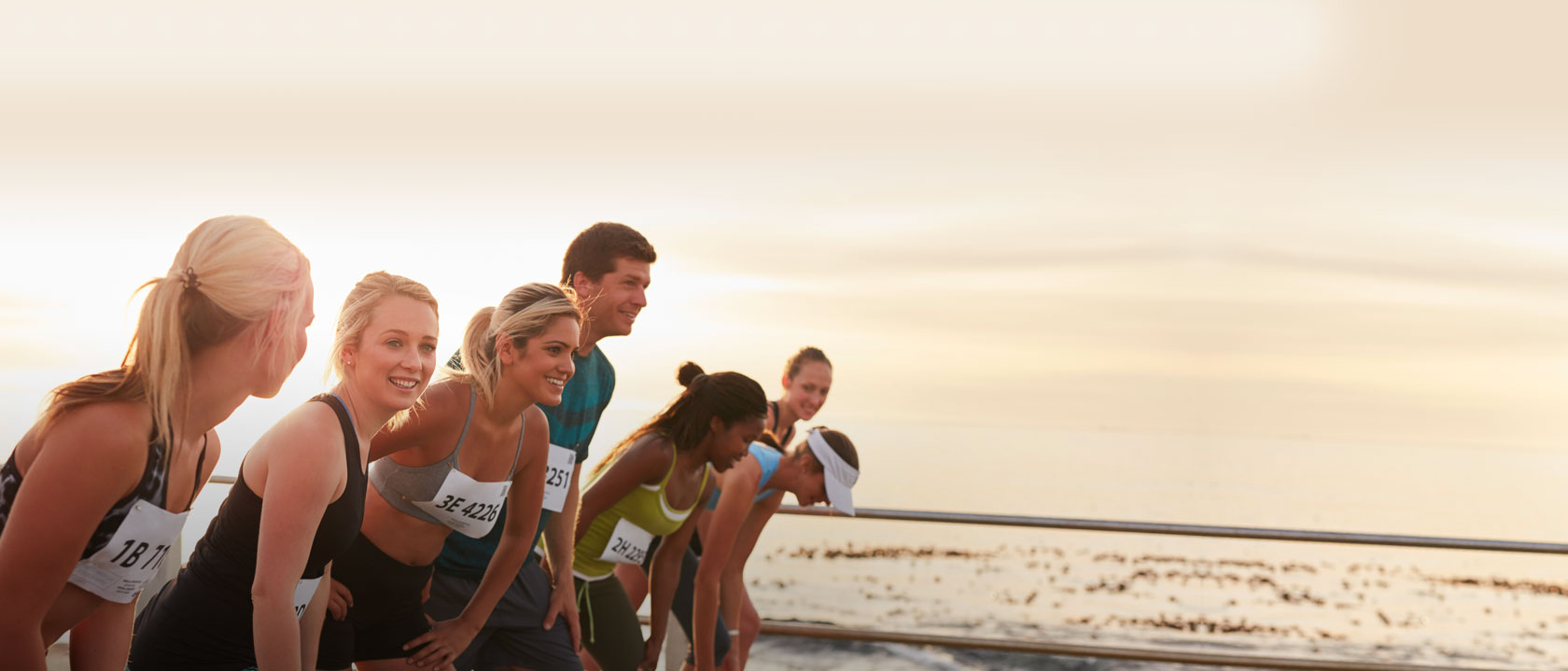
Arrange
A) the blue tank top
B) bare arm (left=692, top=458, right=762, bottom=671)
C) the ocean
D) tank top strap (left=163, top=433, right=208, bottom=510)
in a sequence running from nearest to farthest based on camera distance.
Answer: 1. tank top strap (left=163, top=433, right=208, bottom=510)
2. bare arm (left=692, top=458, right=762, bottom=671)
3. the blue tank top
4. the ocean

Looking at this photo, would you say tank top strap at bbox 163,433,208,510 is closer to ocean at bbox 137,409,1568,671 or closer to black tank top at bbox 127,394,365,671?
black tank top at bbox 127,394,365,671

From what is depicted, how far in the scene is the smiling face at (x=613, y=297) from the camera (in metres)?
3.04

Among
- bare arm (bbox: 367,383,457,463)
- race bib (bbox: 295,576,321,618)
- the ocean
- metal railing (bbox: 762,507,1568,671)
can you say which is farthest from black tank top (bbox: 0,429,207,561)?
the ocean

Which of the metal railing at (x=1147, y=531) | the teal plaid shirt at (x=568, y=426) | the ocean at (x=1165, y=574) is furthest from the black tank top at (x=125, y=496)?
the ocean at (x=1165, y=574)

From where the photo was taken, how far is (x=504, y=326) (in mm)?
2510

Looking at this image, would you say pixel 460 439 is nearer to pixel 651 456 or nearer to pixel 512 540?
pixel 512 540

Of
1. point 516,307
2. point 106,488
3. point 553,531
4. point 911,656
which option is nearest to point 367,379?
point 106,488

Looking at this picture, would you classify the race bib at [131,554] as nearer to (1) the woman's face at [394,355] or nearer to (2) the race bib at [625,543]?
(1) the woman's face at [394,355]

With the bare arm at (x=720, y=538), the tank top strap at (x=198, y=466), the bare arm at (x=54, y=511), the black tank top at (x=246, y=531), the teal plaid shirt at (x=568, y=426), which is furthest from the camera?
the bare arm at (x=720, y=538)

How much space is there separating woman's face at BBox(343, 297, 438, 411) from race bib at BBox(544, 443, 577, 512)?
0.87 meters

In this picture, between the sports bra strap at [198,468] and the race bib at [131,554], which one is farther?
the sports bra strap at [198,468]

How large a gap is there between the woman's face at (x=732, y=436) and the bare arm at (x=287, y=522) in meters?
1.47

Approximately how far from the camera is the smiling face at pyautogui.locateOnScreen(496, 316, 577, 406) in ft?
8.12

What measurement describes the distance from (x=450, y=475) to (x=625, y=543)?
892 millimetres
